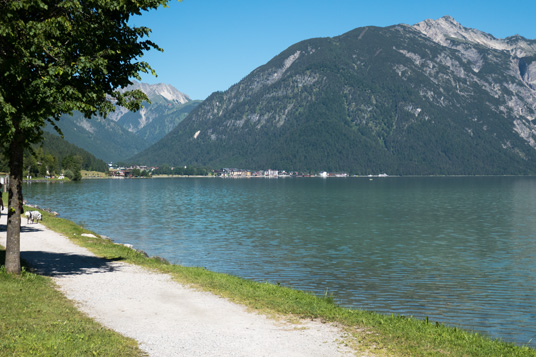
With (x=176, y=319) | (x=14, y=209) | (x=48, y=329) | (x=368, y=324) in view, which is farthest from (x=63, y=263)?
(x=368, y=324)

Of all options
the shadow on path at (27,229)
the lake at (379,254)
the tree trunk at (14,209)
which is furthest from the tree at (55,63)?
the shadow on path at (27,229)

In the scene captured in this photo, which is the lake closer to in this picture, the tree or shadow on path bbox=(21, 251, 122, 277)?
shadow on path bbox=(21, 251, 122, 277)

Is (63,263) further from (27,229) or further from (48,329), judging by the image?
(27,229)

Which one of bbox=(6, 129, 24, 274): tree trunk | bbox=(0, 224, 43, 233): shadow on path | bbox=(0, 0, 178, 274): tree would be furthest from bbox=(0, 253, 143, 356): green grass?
bbox=(0, 224, 43, 233): shadow on path

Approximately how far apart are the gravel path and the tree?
4.73 meters

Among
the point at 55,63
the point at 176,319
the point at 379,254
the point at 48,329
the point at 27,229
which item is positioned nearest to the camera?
the point at 48,329

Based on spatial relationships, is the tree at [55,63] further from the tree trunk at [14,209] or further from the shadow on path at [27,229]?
the shadow on path at [27,229]

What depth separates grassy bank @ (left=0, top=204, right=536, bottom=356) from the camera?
15891 millimetres

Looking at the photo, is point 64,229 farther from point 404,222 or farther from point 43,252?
point 404,222

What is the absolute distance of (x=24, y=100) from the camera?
76.2 feet

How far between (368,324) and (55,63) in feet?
57.4

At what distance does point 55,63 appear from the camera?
2381cm

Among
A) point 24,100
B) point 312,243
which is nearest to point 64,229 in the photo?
point 312,243

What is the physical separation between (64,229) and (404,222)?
167 feet
